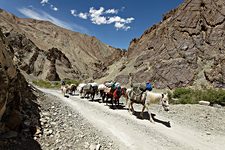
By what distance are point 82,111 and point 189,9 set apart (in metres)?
32.9

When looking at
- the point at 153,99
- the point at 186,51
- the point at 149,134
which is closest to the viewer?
the point at 149,134

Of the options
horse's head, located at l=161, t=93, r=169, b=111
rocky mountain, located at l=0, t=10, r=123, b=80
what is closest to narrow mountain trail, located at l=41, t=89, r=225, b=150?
horse's head, located at l=161, t=93, r=169, b=111

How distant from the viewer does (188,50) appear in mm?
37625

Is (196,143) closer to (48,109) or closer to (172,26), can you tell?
(48,109)

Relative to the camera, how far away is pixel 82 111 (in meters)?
15.0

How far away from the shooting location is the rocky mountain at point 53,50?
72750 mm

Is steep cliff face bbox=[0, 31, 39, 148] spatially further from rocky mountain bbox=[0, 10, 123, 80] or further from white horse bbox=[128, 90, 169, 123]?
rocky mountain bbox=[0, 10, 123, 80]

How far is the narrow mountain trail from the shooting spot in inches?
387

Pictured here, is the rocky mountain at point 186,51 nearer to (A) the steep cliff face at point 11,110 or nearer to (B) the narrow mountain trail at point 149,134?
(B) the narrow mountain trail at point 149,134

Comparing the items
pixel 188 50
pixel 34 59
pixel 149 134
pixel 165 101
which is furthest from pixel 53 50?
pixel 149 134

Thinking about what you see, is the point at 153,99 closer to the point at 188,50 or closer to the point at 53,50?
the point at 188,50

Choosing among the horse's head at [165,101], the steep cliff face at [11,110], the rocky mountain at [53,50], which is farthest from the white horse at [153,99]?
the rocky mountain at [53,50]

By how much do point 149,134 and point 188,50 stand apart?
95.6ft

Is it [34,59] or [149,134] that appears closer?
[149,134]
